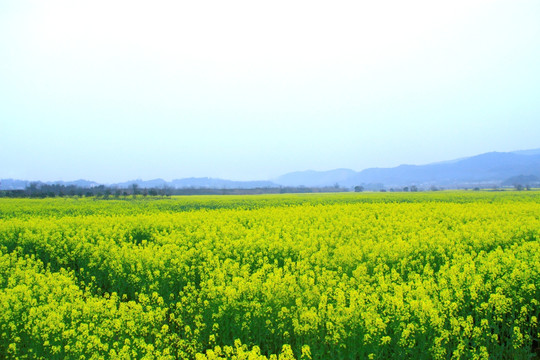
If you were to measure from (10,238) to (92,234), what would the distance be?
306 centimetres

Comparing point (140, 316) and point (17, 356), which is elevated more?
point (140, 316)

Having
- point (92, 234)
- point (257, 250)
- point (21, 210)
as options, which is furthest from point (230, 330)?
point (21, 210)

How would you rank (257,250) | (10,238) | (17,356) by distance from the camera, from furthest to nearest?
1. (10,238)
2. (257,250)
3. (17,356)

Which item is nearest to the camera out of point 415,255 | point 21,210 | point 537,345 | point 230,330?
point 230,330

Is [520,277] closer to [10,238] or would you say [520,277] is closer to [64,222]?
[10,238]

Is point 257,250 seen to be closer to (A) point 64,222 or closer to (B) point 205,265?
(B) point 205,265

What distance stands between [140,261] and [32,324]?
12.0ft

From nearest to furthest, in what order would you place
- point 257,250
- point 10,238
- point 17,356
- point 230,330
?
point 17,356
point 230,330
point 257,250
point 10,238

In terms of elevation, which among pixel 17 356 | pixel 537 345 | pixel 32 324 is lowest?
pixel 537 345

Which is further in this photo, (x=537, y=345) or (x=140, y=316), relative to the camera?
(x=537, y=345)

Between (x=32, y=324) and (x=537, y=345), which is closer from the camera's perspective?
(x=32, y=324)

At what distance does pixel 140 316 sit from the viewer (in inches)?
230

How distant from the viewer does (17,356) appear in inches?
218

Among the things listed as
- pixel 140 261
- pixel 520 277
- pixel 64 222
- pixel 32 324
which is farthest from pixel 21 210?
pixel 520 277
